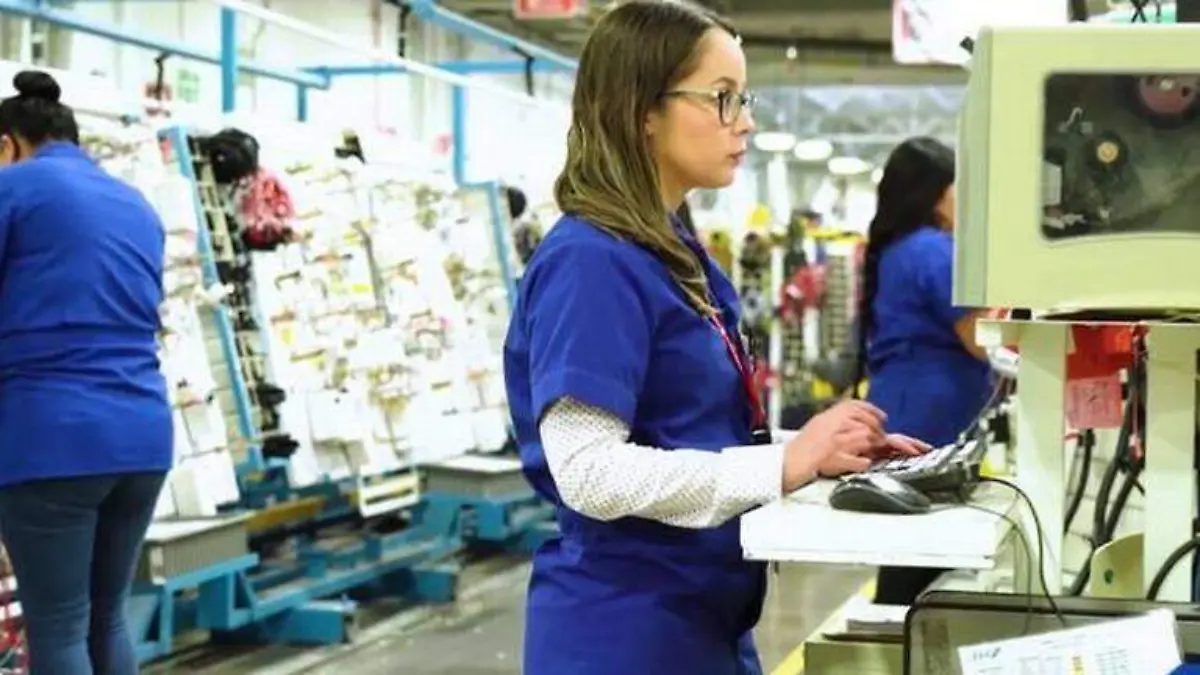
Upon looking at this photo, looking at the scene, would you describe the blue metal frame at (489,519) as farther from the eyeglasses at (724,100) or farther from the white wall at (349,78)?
the eyeglasses at (724,100)

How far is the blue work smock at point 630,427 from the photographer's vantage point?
5.62ft

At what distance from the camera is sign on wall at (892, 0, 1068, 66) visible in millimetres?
3357

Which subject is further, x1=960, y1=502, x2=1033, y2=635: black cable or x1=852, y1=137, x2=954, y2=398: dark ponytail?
x1=852, y1=137, x2=954, y2=398: dark ponytail

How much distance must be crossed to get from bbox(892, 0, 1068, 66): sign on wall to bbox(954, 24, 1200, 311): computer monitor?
74 cm

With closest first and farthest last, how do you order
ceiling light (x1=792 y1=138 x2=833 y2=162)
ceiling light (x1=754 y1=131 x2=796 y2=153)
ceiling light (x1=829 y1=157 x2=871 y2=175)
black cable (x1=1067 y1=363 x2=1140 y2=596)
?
black cable (x1=1067 y1=363 x2=1140 y2=596) → ceiling light (x1=754 y1=131 x2=796 y2=153) → ceiling light (x1=792 y1=138 x2=833 y2=162) → ceiling light (x1=829 y1=157 x2=871 y2=175)

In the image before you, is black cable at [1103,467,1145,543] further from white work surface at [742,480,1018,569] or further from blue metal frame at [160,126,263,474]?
blue metal frame at [160,126,263,474]

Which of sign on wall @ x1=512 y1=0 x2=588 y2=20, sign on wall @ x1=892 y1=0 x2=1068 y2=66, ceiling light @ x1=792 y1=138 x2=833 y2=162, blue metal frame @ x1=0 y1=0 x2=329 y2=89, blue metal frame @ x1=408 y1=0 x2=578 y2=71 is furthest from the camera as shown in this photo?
ceiling light @ x1=792 y1=138 x2=833 y2=162

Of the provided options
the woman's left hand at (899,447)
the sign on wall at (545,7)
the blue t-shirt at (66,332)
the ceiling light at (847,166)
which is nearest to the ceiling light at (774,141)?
the ceiling light at (847,166)

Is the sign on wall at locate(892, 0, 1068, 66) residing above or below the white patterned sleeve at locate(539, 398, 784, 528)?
above

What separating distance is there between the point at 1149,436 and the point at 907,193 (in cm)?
208

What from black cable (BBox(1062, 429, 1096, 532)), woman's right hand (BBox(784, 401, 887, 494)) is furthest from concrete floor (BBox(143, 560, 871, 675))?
woman's right hand (BBox(784, 401, 887, 494))

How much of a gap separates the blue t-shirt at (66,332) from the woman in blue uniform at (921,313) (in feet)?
5.55

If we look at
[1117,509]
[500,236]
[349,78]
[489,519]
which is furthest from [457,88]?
[1117,509]

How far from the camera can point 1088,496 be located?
309cm
